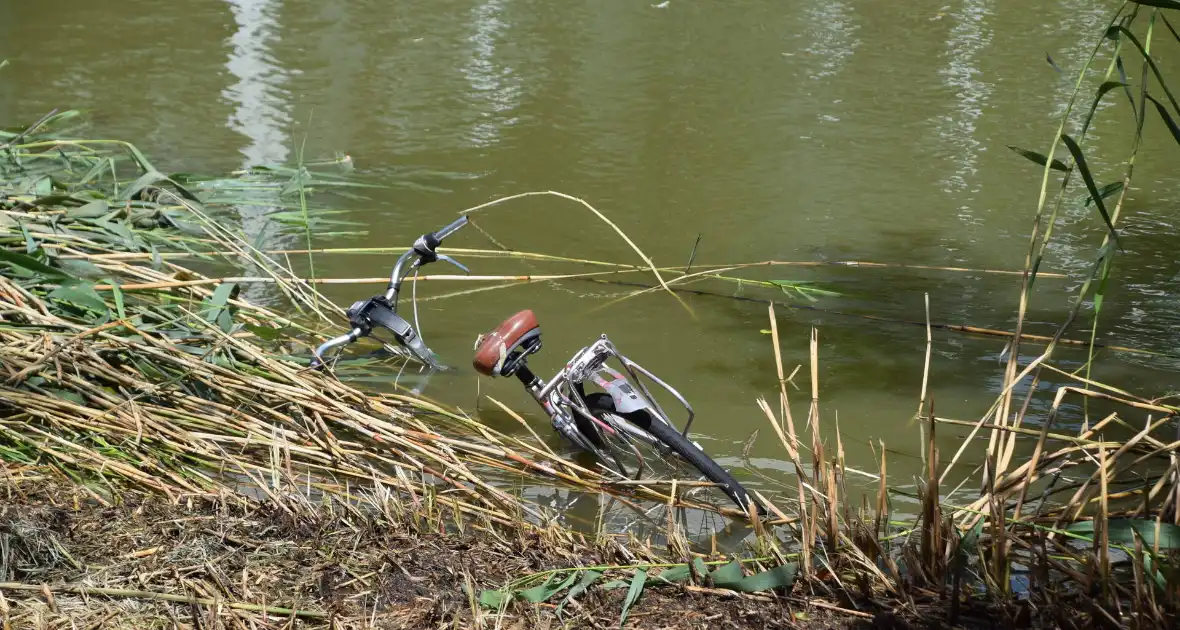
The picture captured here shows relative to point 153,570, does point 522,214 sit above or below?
below

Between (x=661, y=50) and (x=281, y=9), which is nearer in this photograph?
(x=661, y=50)

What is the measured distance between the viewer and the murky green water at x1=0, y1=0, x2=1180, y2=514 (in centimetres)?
455

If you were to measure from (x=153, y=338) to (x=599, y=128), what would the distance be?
4.50 metres

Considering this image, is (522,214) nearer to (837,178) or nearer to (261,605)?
(837,178)

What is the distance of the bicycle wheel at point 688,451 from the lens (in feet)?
10.6

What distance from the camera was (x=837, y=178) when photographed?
21.7ft

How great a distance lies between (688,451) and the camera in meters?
3.28

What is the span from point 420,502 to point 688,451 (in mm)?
799

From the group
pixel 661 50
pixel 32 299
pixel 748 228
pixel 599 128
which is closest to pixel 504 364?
pixel 32 299

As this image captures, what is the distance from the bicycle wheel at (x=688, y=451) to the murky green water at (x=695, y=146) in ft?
1.43

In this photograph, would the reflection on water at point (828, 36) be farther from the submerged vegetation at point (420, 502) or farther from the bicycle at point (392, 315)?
the bicycle at point (392, 315)

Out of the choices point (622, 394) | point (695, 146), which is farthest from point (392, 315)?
point (695, 146)

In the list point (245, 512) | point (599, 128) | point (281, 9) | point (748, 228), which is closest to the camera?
point (245, 512)

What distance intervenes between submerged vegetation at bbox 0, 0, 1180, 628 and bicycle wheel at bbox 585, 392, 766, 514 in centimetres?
7
